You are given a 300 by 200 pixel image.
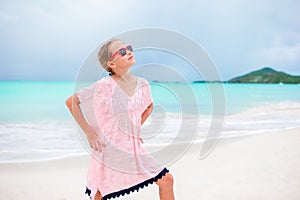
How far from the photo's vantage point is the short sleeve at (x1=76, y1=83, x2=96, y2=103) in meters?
2.28

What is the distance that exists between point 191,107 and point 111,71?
8786 millimetres

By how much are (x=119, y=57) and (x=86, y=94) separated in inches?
12.3

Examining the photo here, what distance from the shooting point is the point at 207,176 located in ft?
12.9

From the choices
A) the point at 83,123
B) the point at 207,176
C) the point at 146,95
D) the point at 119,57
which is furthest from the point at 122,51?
the point at 207,176

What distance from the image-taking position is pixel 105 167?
234 cm

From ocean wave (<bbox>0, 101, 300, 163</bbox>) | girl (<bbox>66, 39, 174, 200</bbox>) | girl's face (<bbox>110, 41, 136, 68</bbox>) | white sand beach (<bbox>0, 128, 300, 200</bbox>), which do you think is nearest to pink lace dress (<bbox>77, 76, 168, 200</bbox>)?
girl (<bbox>66, 39, 174, 200</bbox>)

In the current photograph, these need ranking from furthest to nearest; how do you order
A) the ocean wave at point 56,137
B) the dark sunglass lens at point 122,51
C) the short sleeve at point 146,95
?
the ocean wave at point 56,137, the short sleeve at point 146,95, the dark sunglass lens at point 122,51

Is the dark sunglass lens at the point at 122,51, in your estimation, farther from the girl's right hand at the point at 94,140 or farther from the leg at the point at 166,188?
the leg at the point at 166,188

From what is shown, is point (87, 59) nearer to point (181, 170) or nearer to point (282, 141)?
point (181, 170)

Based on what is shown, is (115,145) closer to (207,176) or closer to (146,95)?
(146,95)

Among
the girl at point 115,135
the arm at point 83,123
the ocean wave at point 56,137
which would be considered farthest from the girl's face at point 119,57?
the ocean wave at point 56,137

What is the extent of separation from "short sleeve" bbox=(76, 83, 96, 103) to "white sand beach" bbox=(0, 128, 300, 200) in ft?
4.52

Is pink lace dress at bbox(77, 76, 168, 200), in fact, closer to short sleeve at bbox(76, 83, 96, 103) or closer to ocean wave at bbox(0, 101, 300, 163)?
short sleeve at bbox(76, 83, 96, 103)

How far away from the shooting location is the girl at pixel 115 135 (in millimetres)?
2303
